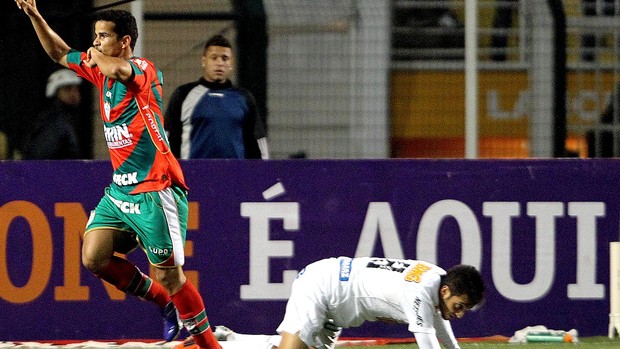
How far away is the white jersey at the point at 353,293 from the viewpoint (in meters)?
6.52

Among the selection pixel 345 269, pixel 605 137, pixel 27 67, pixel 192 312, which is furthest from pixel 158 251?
pixel 605 137

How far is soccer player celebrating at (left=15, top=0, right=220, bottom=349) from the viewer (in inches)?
286

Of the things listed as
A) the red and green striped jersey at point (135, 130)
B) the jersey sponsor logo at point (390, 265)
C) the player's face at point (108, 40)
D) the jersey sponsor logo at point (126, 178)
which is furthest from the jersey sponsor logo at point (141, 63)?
the jersey sponsor logo at point (390, 265)

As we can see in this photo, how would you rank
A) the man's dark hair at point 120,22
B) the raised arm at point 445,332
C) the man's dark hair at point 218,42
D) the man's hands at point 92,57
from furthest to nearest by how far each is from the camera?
the man's dark hair at point 218,42
the man's dark hair at point 120,22
the man's hands at point 92,57
the raised arm at point 445,332

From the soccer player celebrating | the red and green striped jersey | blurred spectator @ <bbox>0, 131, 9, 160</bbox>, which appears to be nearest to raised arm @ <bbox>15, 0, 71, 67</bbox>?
the soccer player celebrating

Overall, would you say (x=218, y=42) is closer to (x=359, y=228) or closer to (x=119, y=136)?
(x=359, y=228)

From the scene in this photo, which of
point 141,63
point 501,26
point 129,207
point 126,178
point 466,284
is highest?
point 501,26

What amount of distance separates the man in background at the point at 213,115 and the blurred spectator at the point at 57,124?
0.72 m

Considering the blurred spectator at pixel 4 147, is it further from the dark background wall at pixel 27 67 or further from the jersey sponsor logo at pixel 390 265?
the jersey sponsor logo at pixel 390 265

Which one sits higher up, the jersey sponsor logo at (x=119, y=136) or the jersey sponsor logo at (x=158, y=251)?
the jersey sponsor logo at (x=119, y=136)

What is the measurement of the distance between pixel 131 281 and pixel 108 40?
135 cm

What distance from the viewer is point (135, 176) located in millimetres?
7344

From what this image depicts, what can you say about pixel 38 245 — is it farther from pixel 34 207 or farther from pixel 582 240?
pixel 582 240

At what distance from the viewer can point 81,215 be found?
8.65 metres
